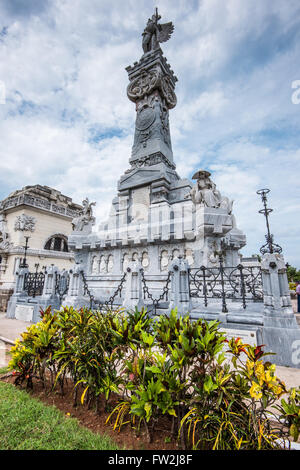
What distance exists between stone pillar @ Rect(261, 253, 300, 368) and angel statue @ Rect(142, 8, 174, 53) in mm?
17294

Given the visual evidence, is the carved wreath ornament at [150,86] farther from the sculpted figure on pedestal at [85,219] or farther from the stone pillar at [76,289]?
the stone pillar at [76,289]

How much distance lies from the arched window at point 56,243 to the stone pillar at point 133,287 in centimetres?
1935

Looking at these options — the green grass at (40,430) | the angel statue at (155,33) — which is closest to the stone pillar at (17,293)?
the green grass at (40,430)

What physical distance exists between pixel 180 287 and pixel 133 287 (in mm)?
1415

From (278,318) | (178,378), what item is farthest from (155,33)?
(178,378)

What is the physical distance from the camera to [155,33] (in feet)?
50.0

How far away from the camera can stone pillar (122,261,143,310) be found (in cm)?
624

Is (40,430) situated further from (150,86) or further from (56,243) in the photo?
(56,243)

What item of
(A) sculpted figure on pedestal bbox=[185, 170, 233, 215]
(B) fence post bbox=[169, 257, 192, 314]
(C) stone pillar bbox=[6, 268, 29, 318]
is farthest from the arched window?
(B) fence post bbox=[169, 257, 192, 314]

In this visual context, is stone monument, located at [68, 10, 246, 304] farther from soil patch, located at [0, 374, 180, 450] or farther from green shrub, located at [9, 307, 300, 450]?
soil patch, located at [0, 374, 180, 450]

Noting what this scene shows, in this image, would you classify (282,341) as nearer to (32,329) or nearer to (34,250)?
(32,329)
